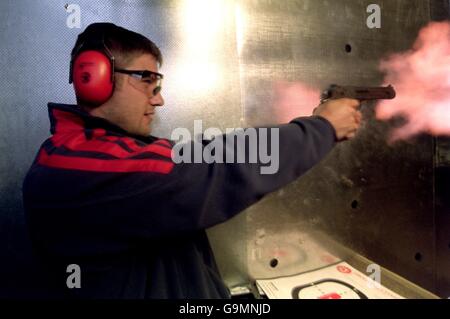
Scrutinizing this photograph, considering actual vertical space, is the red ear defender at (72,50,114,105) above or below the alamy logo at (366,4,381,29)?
below

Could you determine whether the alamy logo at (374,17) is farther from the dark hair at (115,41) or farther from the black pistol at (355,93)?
the dark hair at (115,41)

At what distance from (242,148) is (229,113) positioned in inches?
21.6

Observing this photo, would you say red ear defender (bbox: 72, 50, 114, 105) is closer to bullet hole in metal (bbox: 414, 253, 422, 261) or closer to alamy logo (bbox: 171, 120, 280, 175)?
alamy logo (bbox: 171, 120, 280, 175)

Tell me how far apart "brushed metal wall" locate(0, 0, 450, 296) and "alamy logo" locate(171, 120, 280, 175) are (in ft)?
1.65

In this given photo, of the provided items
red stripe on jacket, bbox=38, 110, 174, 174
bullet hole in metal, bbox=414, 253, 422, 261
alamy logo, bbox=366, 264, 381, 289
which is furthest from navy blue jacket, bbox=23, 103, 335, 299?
bullet hole in metal, bbox=414, 253, 422, 261

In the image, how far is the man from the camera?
Answer: 617mm

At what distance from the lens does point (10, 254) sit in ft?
3.59

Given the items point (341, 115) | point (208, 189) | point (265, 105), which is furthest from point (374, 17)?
point (208, 189)

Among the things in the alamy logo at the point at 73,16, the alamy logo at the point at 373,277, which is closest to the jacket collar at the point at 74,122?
the alamy logo at the point at 73,16

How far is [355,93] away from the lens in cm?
104

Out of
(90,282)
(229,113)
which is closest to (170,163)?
(90,282)

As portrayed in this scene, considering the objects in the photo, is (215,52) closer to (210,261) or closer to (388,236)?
(210,261)

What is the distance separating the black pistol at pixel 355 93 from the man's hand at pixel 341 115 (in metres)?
0.07

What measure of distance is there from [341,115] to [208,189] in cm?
48
